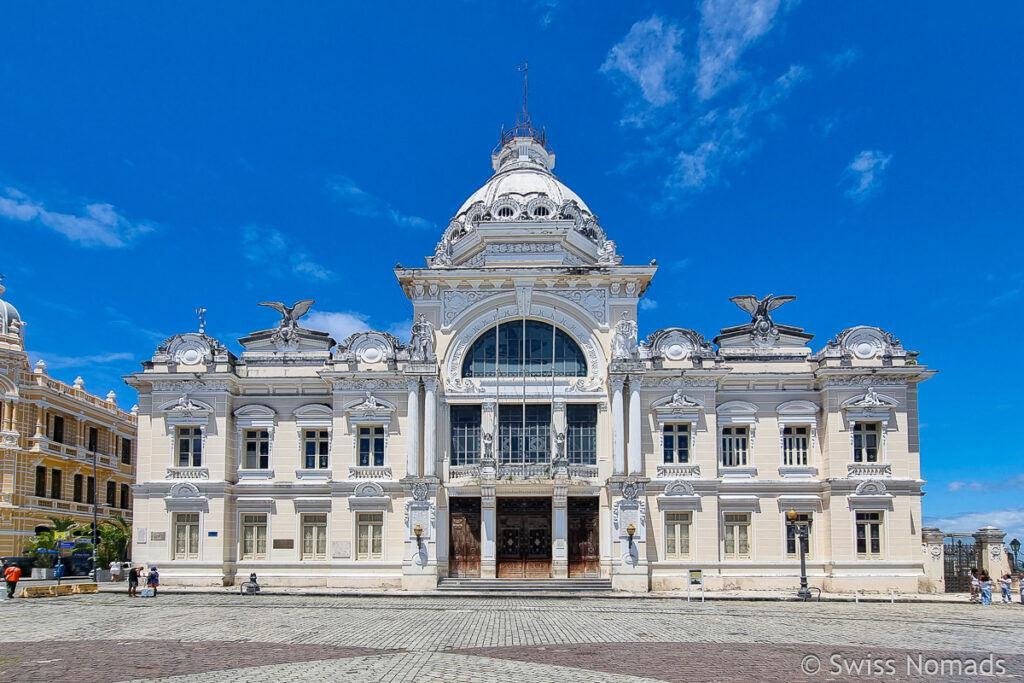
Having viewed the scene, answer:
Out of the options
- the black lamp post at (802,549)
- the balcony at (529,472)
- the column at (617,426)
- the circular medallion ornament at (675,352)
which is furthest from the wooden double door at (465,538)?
the black lamp post at (802,549)

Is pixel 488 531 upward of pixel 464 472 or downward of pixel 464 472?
downward

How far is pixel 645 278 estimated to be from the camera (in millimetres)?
42938

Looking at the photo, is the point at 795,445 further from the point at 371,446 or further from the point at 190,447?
the point at 190,447

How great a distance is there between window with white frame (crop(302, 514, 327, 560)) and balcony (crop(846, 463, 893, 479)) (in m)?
22.7

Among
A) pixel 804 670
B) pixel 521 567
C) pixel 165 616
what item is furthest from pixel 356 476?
pixel 804 670

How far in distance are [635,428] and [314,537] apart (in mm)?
14797

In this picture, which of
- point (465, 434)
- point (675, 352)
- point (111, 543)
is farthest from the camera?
point (111, 543)

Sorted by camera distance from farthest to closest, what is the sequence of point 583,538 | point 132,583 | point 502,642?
point 583,538 → point 132,583 → point 502,642

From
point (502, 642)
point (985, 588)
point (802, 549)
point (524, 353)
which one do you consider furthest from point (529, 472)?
point (502, 642)

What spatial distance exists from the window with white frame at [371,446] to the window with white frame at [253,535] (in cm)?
514

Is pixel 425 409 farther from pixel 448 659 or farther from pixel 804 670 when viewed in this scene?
pixel 804 670

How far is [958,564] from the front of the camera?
1645 inches

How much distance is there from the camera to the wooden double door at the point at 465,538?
40969 millimetres

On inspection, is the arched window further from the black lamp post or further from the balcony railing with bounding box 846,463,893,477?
the balcony railing with bounding box 846,463,893,477
